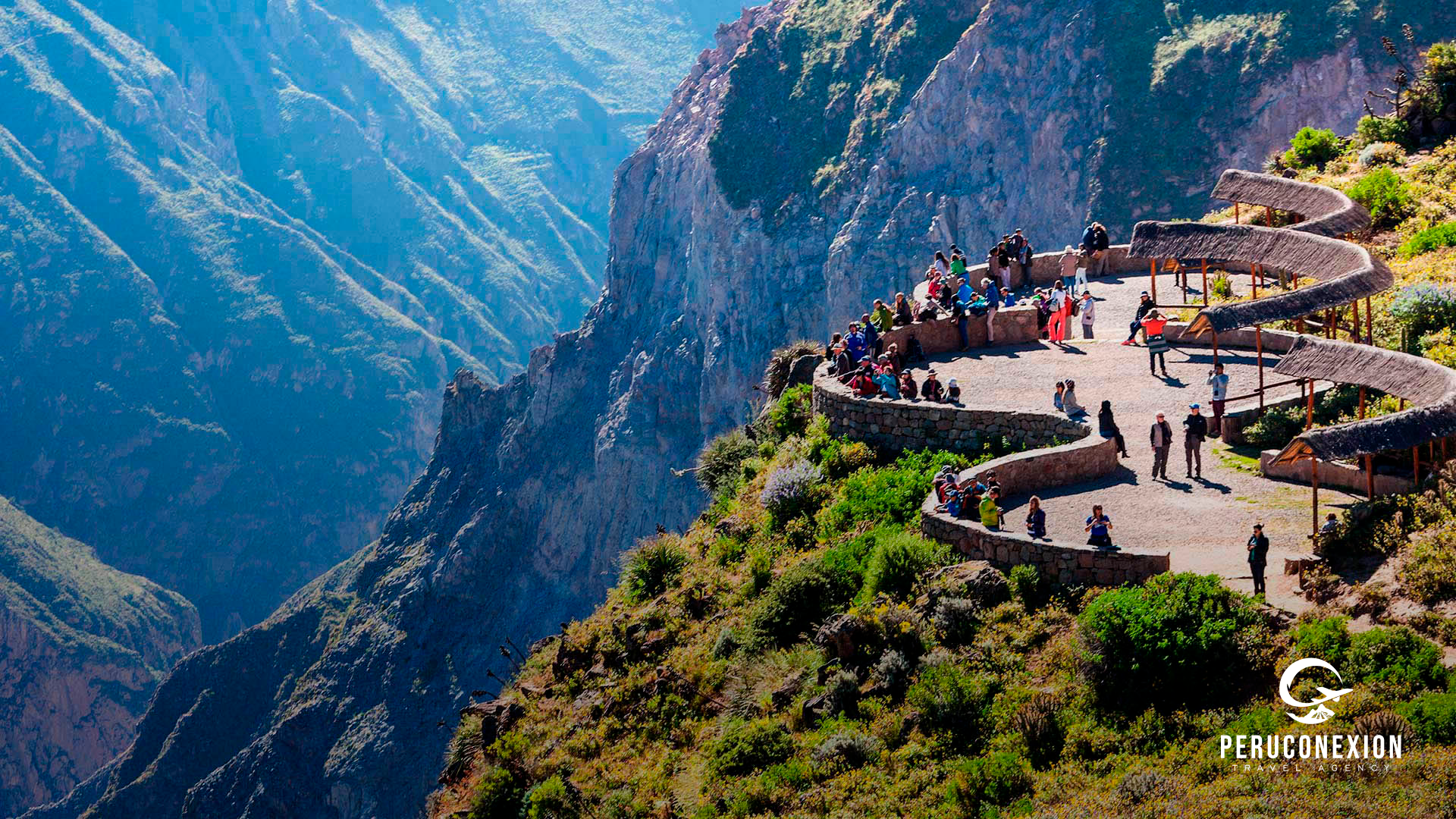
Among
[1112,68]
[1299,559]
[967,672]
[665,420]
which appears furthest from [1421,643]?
[665,420]

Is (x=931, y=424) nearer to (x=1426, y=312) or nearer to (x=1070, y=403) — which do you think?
(x=1070, y=403)

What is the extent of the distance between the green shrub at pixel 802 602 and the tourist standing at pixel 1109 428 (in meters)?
4.96

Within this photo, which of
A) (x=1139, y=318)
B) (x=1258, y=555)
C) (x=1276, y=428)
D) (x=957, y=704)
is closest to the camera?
(x=1258, y=555)

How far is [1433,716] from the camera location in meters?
15.4

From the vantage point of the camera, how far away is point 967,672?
64.5 ft

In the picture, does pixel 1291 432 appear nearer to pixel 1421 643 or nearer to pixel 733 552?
pixel 1421 643

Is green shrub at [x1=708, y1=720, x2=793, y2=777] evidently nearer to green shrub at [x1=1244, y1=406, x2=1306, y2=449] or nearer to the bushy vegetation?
green shrub at [x1=1244, y1=406, x2=1306, y2=449]

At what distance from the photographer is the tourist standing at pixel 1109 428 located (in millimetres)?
24562

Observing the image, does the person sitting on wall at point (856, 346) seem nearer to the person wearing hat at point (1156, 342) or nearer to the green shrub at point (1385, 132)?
the person wearing hat at point (1156, 342)

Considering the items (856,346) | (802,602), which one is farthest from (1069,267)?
(802,602)

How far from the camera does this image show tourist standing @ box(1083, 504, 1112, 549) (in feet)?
66.0

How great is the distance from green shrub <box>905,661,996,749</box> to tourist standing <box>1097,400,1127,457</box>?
660 centimetres

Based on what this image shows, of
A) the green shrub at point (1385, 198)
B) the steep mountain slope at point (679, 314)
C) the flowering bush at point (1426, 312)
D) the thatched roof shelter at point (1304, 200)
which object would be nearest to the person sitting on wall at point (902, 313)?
the thatched roof shelter at point (1304, 200)

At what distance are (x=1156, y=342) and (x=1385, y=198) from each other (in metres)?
9.20
